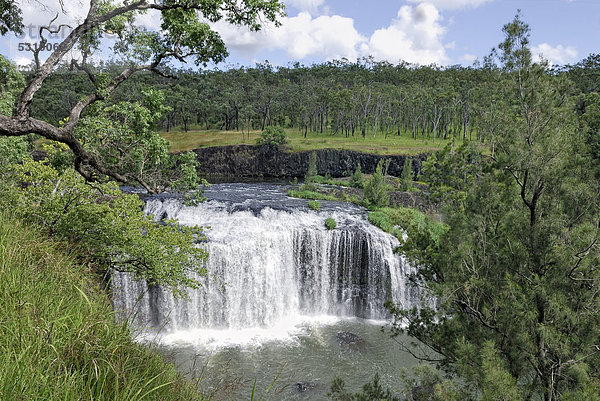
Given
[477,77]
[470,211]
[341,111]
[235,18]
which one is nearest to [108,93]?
[235,18]

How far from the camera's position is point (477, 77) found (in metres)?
92.3

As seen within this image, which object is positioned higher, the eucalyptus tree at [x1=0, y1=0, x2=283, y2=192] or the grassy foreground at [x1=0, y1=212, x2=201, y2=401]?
the eucalyptus tree at [x1=0, y1=0, x2=283, y2=192]

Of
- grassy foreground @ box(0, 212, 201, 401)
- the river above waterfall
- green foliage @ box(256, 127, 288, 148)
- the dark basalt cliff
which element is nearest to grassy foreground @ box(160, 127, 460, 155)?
the dark basalt cliff

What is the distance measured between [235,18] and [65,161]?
202 inches

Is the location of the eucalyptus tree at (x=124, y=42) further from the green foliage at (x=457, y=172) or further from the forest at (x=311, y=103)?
the forest at (x=311, y=103)

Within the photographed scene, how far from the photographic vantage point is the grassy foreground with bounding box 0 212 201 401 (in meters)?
2.45

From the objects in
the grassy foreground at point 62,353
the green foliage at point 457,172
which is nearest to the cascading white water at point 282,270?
the green foliage at point 457,172

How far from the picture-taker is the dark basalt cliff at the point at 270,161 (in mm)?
54875

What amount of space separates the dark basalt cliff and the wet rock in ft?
140

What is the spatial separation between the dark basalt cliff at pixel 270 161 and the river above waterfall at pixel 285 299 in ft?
102

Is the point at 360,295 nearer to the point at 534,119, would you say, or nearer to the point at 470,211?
the point at 470,211

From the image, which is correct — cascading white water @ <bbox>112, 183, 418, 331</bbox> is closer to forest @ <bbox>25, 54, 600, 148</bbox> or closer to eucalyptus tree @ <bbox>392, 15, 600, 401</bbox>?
eucalyptus tree @ <bbox>392, 15, 600, 401</bbox>

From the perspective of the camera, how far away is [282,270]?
20156 mm

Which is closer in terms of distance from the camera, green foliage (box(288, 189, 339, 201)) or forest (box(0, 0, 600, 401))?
forest (box(0, 0, 600, 401))
